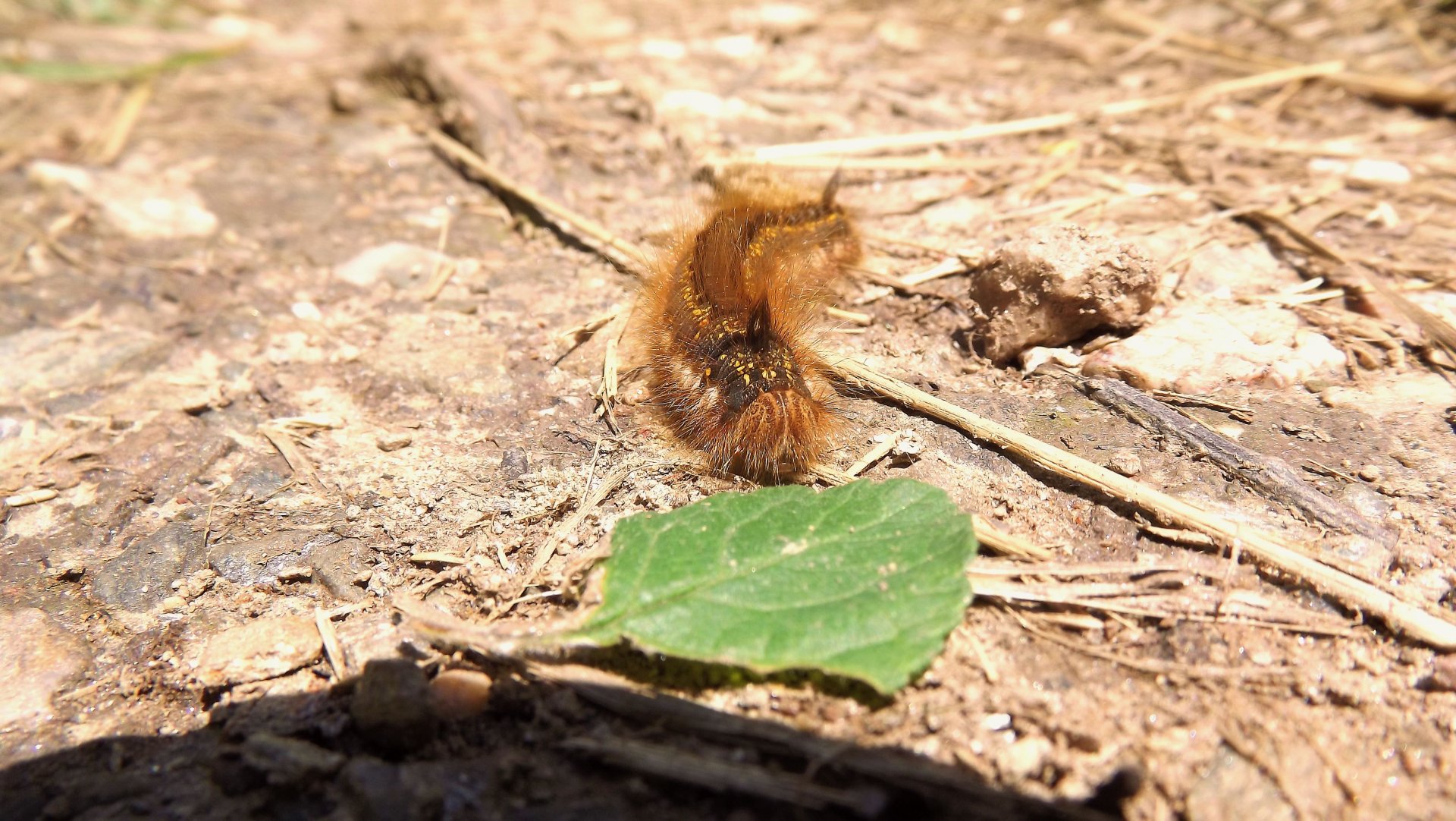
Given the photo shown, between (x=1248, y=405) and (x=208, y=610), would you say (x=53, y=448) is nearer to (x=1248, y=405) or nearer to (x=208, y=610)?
(x=208, y=610)

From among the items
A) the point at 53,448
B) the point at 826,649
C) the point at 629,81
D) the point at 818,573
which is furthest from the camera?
the point at 629,81

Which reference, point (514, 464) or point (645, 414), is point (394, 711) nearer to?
point (514, 464)

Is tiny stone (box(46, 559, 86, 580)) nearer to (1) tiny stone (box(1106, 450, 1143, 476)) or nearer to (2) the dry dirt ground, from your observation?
(2) the dry dirt ground

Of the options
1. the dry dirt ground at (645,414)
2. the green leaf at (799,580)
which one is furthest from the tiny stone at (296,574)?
the green leaf at (799,580)

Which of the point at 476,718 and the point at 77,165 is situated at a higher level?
the point at 77,165

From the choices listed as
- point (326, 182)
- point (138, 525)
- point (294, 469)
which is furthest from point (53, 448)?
point (326, 182)

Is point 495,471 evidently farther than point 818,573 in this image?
Yes

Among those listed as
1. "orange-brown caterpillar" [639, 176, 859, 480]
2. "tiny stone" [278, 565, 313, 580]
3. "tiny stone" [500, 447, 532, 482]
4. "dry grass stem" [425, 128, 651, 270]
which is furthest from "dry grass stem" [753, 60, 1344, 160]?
"tiny stone" [278, 565, 313, 580]
